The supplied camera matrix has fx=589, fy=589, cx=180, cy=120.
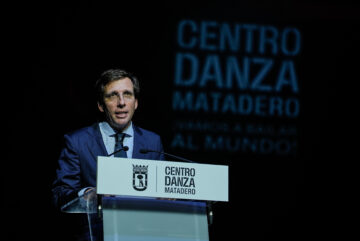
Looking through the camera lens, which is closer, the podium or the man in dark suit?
the podium

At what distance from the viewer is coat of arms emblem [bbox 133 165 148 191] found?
241 cm

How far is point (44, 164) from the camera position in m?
4.81

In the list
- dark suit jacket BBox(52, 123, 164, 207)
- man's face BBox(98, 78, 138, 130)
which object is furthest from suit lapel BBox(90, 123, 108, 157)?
man's face BBox(98, 78, 138, 130)

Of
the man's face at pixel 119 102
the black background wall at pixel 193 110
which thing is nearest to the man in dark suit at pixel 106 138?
the man's face at pixel 119 102

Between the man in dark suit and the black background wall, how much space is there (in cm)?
148

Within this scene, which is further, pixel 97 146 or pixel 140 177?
pixel 97 146

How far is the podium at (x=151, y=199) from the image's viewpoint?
2375mm

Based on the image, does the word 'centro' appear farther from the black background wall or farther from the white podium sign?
the black background wall

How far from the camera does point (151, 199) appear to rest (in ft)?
8.36

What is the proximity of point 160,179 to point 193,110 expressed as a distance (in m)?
2.52

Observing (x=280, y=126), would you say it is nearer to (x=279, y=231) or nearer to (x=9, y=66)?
(x=279, y=231)

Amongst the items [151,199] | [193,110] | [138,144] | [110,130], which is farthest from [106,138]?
[193,110]

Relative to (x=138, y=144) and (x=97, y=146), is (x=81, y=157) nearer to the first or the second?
(x=97, y=146)

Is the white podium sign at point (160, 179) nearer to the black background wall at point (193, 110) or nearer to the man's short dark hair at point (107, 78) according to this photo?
the man's short dark hair at point (107, 78)
